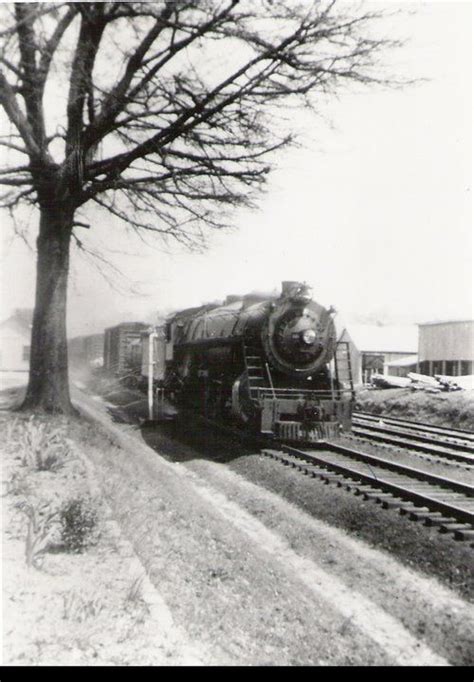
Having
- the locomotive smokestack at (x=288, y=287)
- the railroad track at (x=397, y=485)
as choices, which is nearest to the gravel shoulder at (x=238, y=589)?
the railroad track at (x=397, y=485)

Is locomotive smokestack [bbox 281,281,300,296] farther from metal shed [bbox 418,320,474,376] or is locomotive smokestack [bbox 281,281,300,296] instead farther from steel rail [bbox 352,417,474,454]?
metal shed [bbox 418,320,474,376]

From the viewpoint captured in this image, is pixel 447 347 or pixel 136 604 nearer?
pixel 136 604

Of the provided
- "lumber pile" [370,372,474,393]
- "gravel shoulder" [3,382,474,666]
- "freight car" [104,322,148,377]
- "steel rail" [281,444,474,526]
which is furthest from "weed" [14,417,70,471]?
"lumber pile" [370,372,474,393]

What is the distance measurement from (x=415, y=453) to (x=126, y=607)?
8974mm

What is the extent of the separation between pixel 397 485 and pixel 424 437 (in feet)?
20.2

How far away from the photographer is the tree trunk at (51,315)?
12.7 meters

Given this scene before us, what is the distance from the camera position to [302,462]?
10203mm

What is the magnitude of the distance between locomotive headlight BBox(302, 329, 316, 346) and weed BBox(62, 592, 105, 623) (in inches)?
326

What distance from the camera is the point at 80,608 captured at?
398cm

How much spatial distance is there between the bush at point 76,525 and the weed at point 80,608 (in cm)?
96

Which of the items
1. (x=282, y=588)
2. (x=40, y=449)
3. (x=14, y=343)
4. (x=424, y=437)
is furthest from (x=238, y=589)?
(x=14, y=343)

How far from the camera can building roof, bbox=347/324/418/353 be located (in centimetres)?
4800

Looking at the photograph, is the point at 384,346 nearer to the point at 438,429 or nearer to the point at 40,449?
the point at 438,429

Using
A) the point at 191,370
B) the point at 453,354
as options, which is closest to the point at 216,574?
the point at 191,370
